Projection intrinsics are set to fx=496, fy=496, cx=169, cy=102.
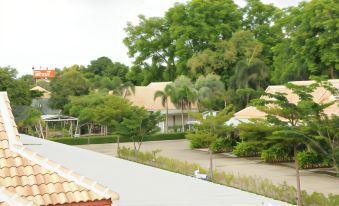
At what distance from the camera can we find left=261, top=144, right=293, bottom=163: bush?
29172 mm

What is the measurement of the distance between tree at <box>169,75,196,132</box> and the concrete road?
7.53 meters

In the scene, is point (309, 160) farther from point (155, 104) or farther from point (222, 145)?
point (155, 104)

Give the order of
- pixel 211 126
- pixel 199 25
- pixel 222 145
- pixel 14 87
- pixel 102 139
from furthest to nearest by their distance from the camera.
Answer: pixel 199 25 < pixel 14 87 < pixel 102 139 < pixel 222 145 < pixel 211 126

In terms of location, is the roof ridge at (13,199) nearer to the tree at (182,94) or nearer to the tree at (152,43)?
the tree at (182,94)

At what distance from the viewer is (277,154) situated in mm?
29141

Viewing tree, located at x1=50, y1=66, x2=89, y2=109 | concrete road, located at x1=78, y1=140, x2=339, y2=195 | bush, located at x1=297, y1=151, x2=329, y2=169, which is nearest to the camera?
concrete road, located at x1=78, y1=140, x2=339, y2=195

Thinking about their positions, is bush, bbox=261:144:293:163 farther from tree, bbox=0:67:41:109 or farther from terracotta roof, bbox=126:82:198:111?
tree, bbox=0:67:41:109

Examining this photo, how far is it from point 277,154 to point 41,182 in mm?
25211

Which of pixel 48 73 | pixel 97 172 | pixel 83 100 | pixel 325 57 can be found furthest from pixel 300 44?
pixel 48 73

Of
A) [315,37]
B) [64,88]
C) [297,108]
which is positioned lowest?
[297,108]

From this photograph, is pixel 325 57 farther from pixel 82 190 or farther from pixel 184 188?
pixel 82 190

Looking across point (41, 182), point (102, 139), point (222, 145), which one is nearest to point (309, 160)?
point (222, 145)

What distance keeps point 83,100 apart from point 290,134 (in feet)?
106

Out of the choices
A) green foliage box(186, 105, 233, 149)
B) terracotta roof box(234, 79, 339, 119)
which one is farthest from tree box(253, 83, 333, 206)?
green foliage box(186, 105, 233, 149)
